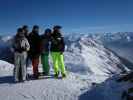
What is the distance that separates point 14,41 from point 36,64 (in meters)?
1.87

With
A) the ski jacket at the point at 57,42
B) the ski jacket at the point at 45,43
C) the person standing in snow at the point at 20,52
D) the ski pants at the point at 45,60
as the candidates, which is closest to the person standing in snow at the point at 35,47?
the ski jacket at the point at 45,43

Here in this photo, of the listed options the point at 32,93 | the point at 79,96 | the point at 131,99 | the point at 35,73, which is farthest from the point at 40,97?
the point at 131,99

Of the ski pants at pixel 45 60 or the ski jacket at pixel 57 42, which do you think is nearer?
the ski jacket at pixel 57 42

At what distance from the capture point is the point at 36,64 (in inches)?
656

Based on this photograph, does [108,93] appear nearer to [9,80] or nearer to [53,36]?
[53,36]

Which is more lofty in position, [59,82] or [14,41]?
[14,41]

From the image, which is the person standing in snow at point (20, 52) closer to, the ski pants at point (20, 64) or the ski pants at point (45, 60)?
the ski pants at point (20, 64)

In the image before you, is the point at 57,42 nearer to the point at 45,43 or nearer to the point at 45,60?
the point at 45,43

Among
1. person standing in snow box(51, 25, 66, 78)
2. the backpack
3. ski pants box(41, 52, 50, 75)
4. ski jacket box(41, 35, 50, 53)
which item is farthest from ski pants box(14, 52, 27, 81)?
person standing in snow box(51, 25, 66, 78)

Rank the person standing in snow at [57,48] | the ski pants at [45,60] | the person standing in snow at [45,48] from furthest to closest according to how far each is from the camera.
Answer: the ski pants at [45,60]
the person standing in snow at [45,48]
the person standing in snow at [57,48]

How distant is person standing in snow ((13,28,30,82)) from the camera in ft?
51.3

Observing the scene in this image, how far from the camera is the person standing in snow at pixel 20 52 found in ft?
51.3

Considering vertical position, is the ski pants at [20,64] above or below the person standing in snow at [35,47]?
below

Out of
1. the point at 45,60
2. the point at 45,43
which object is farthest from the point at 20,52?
the point at 45,60
